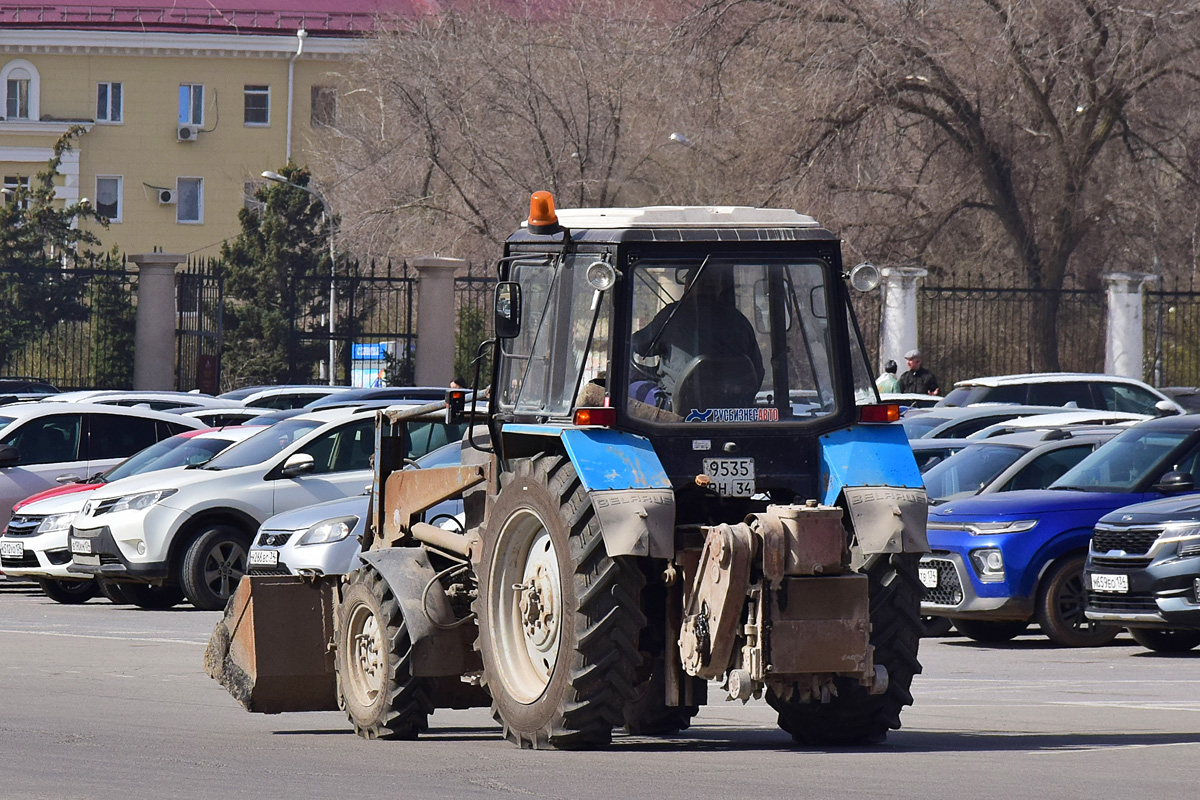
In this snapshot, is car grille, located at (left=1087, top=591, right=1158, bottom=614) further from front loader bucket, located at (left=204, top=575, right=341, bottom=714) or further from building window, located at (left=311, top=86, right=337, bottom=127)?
building window, located at (left=311, top=86, right=337, bottom=127)

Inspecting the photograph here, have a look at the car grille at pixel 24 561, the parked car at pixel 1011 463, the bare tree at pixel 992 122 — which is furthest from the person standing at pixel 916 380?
the car grille at pixel 24 561

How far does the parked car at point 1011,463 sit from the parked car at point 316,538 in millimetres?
4510

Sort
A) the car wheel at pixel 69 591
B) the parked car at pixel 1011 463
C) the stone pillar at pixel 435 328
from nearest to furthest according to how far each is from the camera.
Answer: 1. the parked car at pixel 1011 463
2. the car wheel at pixel 69 591
3. the stone pillar at pixel 435 328

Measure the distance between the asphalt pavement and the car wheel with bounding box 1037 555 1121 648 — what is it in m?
1.21

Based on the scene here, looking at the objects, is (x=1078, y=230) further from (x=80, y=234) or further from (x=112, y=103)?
(x=112, y=103)

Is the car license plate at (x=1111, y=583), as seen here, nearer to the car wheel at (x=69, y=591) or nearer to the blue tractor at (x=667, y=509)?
the blue tractor at (x=667, y=509)

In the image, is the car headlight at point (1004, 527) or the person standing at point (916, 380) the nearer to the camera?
the car headlight at point (1004, 527)

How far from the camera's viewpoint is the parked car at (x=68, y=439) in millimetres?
20438

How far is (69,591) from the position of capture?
19.5 m

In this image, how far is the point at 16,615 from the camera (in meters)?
17.5

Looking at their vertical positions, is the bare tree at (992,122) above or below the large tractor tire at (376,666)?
above

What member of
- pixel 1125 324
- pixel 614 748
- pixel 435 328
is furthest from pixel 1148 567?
pixel 435 328

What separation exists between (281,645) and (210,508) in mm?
7750

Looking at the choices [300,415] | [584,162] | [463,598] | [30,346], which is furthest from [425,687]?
[584,162]
